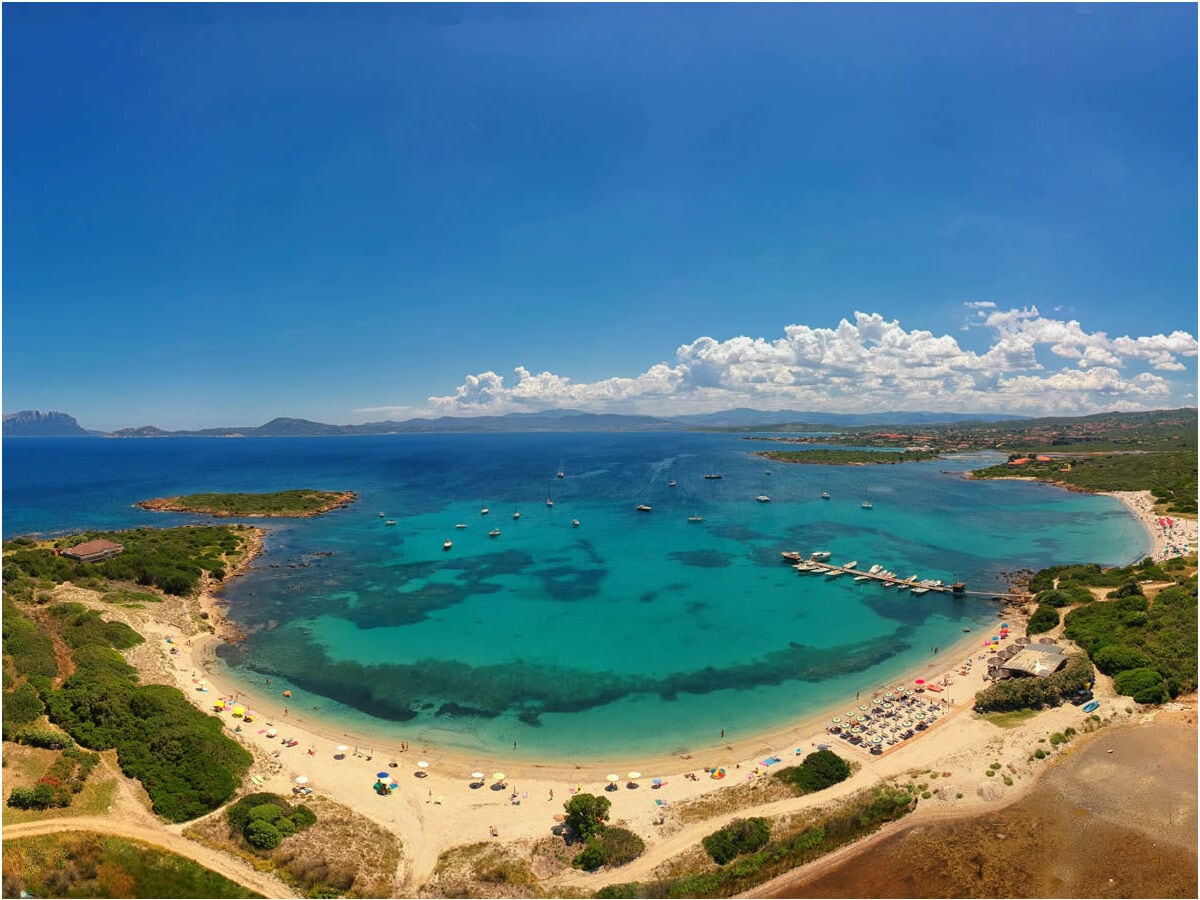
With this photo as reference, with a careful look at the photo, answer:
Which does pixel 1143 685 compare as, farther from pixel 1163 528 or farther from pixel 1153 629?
pixel 1163 528

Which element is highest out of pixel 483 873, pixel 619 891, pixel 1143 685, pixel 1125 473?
pixel 1125 473

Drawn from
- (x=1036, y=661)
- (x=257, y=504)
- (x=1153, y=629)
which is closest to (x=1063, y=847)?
(x=1036, y=661)

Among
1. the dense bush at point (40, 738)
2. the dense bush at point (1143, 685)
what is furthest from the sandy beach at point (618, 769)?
the dense bush at point (40, 738)

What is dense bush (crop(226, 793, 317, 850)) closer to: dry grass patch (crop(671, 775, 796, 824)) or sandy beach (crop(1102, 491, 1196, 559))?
dry grass patch (crop(671, 775, 796, 824))

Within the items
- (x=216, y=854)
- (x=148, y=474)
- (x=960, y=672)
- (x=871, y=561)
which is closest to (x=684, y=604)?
(x=960, y=672)

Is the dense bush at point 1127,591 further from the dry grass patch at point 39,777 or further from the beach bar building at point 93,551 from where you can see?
the beach bar building at point 93,551

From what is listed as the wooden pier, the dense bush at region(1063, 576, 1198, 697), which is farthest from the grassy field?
the wooden pier
